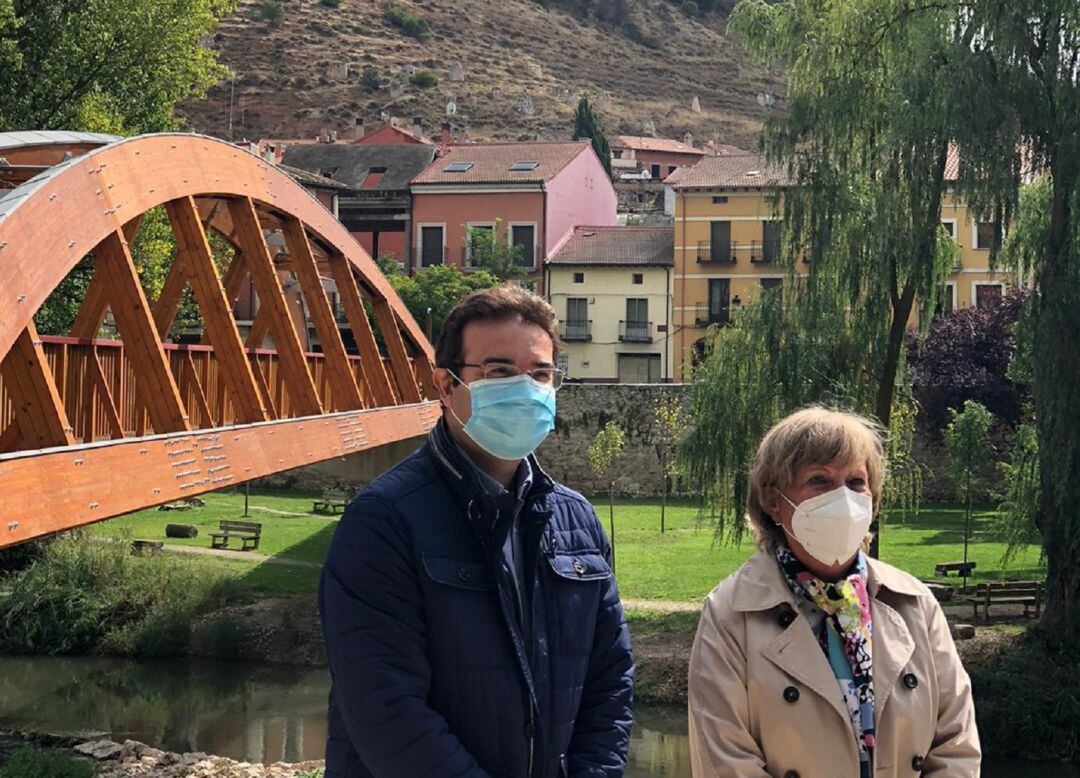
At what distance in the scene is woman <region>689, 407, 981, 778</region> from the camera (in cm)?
335

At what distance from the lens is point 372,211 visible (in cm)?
4856

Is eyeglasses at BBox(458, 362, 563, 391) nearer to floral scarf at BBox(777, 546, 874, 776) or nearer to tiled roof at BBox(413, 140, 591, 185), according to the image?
floral scarf at BBox(777, 546, 874, 776)

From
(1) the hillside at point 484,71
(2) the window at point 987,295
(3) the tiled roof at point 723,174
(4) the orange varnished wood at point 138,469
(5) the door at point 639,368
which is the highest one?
(1) the hillside at point 484,71

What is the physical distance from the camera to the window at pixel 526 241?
1836 inches

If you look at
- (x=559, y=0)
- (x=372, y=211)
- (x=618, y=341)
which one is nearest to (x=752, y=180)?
(x=618, y=341)

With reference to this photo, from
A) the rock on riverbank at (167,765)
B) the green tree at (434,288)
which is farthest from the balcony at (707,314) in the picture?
the rock on riverbank at (167,765)

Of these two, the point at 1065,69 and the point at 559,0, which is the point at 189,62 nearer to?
the point at 1065,69

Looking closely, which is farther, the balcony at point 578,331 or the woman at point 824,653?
the balcony at point 578,331

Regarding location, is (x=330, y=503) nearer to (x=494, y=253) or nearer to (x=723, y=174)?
(x=494, y=253)

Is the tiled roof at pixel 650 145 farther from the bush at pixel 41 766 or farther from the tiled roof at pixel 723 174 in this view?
the bush at pixel 41 766

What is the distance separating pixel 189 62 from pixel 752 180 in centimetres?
2243

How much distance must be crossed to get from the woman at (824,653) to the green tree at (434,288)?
38.8 metres

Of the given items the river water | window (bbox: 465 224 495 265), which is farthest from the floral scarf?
window (bbox: 465 224 495 265)

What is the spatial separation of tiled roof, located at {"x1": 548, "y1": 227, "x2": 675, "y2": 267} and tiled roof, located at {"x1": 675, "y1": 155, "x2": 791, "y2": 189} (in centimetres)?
177
